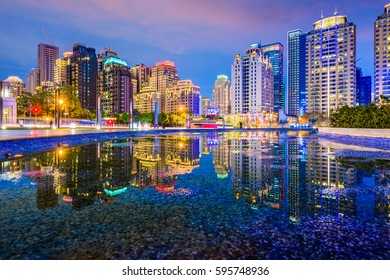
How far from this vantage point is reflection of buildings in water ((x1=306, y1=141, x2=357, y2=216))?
6664 mm

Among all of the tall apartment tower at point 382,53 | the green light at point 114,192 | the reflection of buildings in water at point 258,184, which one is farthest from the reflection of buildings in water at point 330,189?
the tall apartment tower at point 382,53

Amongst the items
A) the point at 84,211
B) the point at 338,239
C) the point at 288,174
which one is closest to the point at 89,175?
the point at 84,211

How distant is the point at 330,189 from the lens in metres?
8.66

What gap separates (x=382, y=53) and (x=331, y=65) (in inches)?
1053

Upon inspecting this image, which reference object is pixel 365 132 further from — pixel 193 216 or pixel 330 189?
pixel 193 216

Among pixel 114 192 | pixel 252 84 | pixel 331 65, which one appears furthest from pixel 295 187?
pixel 331 65

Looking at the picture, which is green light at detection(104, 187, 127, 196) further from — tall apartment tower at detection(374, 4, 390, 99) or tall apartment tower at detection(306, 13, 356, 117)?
tall apartment tower at detection(374, 4, 390, 99)

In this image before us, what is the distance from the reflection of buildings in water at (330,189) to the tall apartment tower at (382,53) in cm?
17432

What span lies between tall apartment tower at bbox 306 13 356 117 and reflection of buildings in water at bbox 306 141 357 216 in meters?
160

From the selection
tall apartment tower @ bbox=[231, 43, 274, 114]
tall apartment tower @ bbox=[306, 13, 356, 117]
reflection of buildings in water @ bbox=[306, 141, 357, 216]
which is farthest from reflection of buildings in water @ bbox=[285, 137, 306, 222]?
tall apartment tower @ bbox=[231, 43, 274, 114]

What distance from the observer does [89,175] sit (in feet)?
35.3

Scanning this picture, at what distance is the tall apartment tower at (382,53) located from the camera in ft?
512
